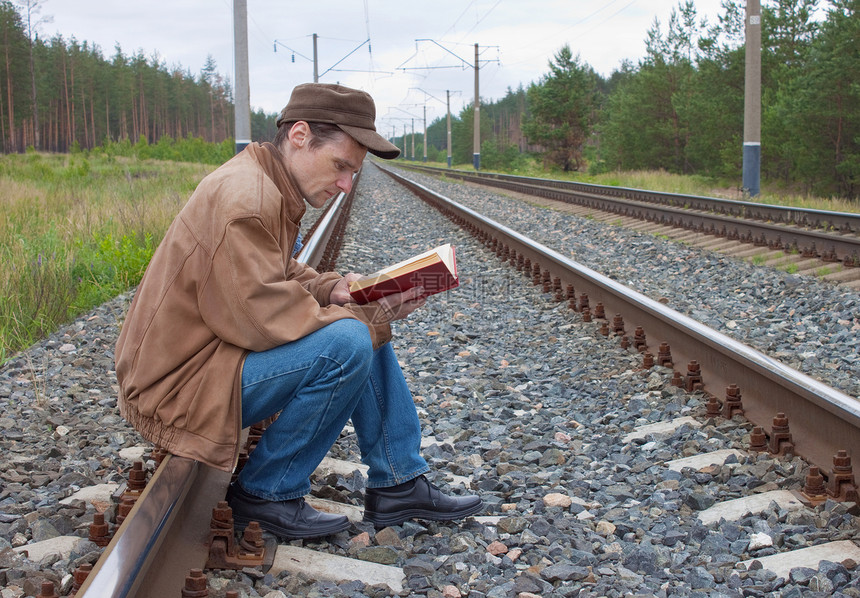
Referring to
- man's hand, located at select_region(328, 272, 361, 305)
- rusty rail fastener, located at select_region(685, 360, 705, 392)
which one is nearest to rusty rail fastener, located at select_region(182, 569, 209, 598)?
man's hand, located at select_region(328, 272, 361, 305)

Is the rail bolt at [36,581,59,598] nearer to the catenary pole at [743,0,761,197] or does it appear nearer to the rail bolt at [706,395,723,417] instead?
the rail bolt at [706,395,723,417]

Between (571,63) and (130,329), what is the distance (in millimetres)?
48986

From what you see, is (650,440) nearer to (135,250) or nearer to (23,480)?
(23,480)

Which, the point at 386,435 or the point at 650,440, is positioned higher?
the point at 386,435

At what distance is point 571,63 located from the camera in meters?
48.3

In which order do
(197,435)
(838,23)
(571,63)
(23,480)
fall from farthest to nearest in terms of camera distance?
Result: (571,63)
(838,23)
(23,480)
(197,435)

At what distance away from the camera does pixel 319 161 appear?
250cm

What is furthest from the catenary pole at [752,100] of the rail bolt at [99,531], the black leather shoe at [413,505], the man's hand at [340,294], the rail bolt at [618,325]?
the rail bolt at [99,531]

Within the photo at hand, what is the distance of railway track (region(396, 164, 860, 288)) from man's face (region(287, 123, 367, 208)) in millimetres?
5412

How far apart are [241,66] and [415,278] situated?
14227mm

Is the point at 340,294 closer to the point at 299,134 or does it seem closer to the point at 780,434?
the point at 299,134

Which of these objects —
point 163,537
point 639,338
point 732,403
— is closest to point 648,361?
point 639,338

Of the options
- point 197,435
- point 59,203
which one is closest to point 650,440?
point 197,435

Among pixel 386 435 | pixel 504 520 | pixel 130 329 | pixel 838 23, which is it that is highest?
pixel 838 23
